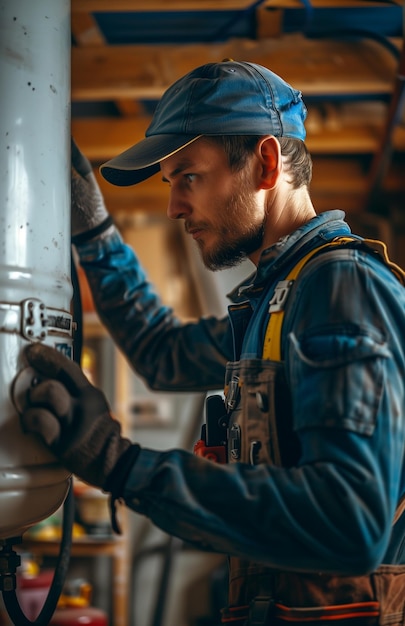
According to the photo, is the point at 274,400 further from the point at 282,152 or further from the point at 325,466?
the point at 282,152

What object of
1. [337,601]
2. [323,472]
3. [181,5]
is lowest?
[337,601]

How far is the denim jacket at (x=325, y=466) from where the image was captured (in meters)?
1.08

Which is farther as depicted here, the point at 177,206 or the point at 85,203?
the point at 85,203

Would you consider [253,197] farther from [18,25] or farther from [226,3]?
[226,3]

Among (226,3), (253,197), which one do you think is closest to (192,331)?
(253,197)

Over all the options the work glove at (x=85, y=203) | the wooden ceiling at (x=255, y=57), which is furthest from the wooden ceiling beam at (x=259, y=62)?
the work glove at (x=85, y=203)

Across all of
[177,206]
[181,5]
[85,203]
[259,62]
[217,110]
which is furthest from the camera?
[259,62]

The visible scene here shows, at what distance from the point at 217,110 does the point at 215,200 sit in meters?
0.16

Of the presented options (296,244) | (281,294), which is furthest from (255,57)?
(281,294)

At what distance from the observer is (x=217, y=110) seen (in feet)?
4.43

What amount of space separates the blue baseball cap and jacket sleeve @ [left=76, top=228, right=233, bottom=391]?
0.50m

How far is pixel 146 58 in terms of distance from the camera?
2.94 m

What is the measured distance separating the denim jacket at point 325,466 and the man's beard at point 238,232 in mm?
238

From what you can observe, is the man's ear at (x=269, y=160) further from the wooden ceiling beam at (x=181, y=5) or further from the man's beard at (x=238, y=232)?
the wooden ceiling beam at (x=181, y=5)
